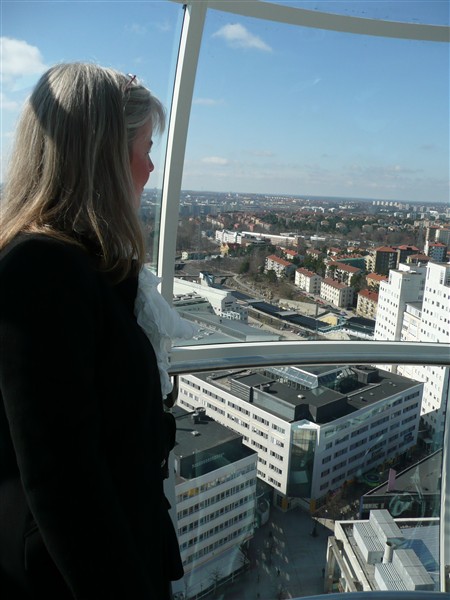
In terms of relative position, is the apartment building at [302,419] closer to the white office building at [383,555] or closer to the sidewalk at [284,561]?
the sidewalk at [284,561]

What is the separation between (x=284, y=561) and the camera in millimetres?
2619

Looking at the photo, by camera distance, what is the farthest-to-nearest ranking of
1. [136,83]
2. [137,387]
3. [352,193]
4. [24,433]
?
[352,193]
[136,83]
[137,387]
[24,433]

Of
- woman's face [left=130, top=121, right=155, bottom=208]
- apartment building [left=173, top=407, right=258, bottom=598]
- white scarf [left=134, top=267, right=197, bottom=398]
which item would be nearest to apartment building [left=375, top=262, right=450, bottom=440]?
apartment building [left=173, top=407, right=258, bottom=598]

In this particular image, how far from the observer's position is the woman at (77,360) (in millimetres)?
924

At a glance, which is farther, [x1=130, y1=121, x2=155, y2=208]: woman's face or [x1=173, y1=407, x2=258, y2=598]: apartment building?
[x1=173, y1=407, x2=258, y2=598]: apartment building

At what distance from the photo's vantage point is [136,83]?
3.84ft

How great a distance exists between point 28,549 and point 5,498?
10 cm

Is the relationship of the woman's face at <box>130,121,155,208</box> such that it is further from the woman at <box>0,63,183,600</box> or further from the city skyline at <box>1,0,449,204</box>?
the city skyline at <box>1,0,449,204</box>

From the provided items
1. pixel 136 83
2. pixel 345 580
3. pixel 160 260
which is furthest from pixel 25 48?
pixel 345 580

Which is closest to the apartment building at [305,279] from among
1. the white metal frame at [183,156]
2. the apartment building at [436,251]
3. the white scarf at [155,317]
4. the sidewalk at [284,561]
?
the white metal frame at [183,156]

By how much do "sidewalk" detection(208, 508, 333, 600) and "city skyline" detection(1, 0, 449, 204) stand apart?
1.88 m

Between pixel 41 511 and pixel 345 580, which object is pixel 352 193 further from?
pixel 41 511

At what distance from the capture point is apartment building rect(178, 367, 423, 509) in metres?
2.60

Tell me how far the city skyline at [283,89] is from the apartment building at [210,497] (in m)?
1.39
